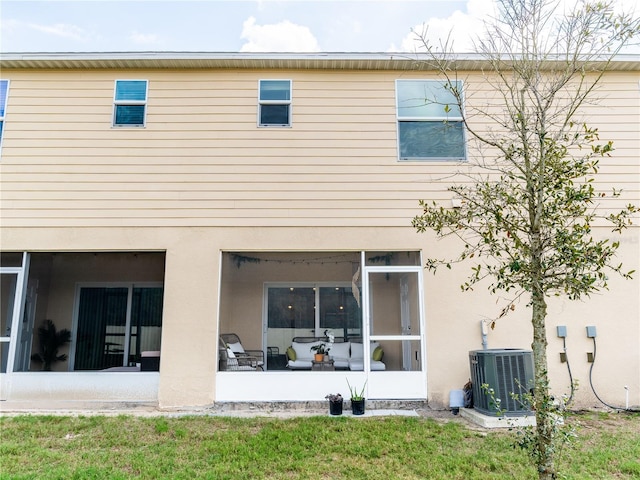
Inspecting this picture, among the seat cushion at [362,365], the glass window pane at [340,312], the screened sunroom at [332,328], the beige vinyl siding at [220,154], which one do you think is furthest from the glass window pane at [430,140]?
the seat cushion at [362,365]

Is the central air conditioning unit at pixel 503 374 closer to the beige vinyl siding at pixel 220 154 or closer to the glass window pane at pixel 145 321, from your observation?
the beige vinyl siding at pixel 220 154

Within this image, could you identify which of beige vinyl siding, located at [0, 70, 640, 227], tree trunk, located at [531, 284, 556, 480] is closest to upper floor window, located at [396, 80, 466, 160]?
beige vinyl siding, located at [0, 70, 640, 227]

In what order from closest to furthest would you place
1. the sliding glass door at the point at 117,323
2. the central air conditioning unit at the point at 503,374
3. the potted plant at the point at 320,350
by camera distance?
1. the central air conditioning unit at the point at 503,374
2. the potted plant at the point at 320,350
3. the sliding glass door at the point at 117,323

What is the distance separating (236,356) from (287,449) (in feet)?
8.66

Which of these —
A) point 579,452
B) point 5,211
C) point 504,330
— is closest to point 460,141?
point 504,330

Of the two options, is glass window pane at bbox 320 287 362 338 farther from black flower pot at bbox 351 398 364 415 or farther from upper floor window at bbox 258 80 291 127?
upper floor window at bbox 258 80 291 127

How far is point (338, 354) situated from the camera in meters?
7.32

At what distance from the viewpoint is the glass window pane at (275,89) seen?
7.12 metres

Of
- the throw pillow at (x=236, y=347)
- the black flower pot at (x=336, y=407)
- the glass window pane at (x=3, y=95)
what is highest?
the glass window pane at (x=3, y=95)

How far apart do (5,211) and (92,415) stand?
341 centimetres

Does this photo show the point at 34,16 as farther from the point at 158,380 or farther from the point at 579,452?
the point at 579,452

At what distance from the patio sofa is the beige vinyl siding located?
6.40ft

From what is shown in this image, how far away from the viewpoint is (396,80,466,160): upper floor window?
22.8ft

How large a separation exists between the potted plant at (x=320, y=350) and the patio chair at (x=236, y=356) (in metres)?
0.91
